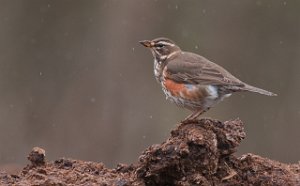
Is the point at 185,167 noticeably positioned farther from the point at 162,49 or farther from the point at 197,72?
the point at 162,49

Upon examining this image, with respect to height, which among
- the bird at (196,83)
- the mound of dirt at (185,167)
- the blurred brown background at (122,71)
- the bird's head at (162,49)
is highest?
the blurred brown background at (122,71)

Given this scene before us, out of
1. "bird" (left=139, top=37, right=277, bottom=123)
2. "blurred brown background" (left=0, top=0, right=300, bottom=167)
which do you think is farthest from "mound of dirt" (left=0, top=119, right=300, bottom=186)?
"blurred brown background" (left=0, top=0, right=300, bottom=167)

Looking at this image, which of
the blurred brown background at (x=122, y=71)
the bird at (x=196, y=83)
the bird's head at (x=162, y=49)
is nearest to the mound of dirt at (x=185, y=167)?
the bird at (x=196, y=83)

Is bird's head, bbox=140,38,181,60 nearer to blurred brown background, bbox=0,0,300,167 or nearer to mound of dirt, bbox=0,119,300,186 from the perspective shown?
mound of dirt, bbox=0,119,300,186

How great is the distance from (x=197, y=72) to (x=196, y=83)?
0.13 metres

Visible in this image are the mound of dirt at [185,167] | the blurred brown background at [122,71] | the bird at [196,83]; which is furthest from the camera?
the blurred brown background at [122,71]

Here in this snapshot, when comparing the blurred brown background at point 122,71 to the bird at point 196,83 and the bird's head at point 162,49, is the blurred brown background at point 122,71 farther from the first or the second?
the bird at point 196,83

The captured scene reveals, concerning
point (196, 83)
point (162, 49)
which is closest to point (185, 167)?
point (196, 83)

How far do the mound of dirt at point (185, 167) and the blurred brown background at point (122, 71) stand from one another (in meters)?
8.28

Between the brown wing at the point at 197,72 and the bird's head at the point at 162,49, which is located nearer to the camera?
the brown wing at the point at 197,72

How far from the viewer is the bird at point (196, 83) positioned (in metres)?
9.16

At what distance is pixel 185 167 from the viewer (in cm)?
691

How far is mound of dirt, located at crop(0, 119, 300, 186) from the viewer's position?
689 cm

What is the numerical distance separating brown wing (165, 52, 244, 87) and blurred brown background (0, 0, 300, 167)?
607 cm
